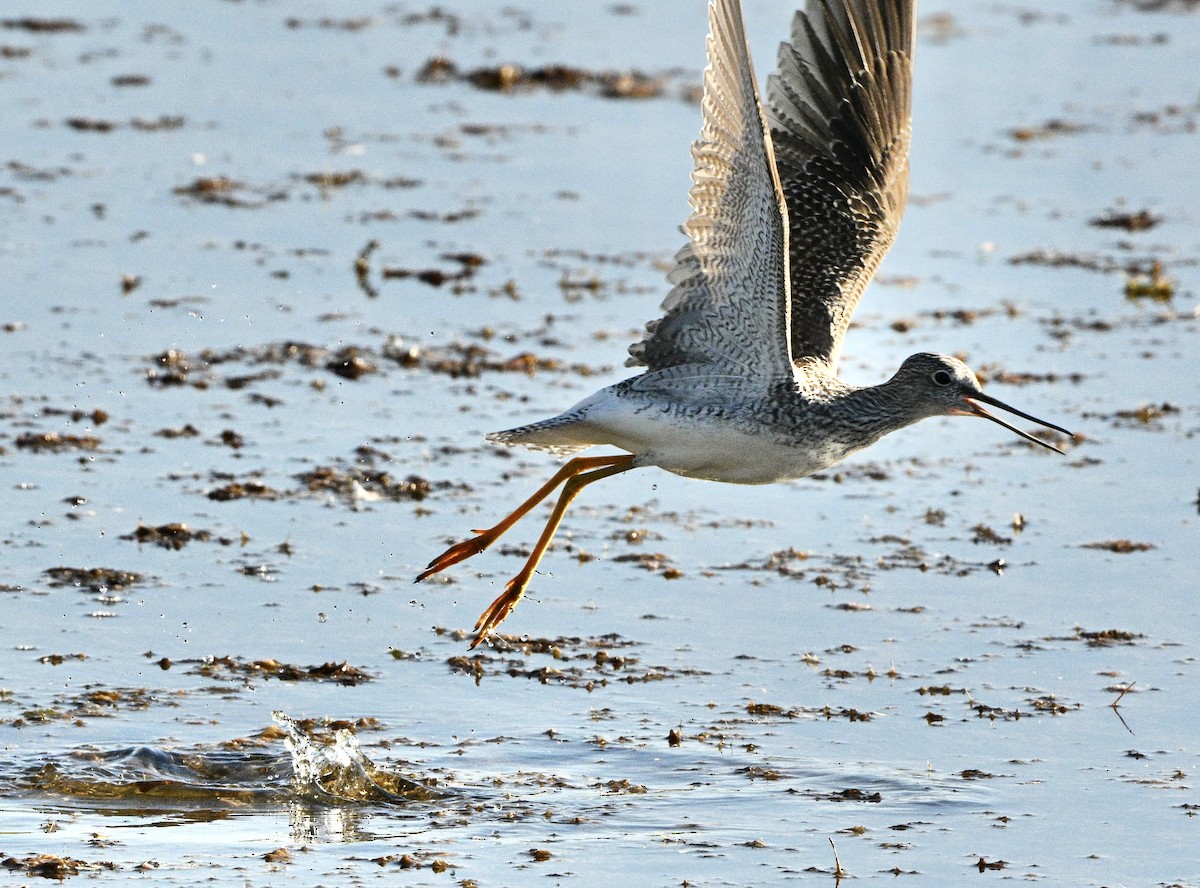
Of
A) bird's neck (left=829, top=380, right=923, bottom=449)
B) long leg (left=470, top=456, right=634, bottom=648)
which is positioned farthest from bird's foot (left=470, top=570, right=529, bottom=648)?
bird's neck (left=829, top=380, right=923, bottom=449)

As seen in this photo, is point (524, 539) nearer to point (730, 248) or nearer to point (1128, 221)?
point (730, 248)

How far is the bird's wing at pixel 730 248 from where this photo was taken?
23.1 ft

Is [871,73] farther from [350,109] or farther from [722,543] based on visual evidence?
[350,109]

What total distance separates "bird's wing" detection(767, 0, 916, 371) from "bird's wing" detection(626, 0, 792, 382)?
162 centimetres

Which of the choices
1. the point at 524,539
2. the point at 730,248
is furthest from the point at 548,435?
the point at 524,539

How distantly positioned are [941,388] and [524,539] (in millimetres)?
2138

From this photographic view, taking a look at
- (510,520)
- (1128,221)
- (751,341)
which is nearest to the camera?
(751,341)

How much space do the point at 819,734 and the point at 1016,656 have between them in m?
1.18

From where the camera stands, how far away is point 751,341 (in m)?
7.74

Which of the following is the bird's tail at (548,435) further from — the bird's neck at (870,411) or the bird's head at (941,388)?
the bird's head at (941,388)

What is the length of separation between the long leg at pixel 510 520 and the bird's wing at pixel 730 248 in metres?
0.45

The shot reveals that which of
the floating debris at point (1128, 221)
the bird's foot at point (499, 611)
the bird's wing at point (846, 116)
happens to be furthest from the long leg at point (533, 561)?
the floating debris at point (1128, 221)

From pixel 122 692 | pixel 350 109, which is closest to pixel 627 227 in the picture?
pixel 350 109

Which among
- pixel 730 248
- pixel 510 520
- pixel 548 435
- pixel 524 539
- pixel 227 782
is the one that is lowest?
pixel 227 782
